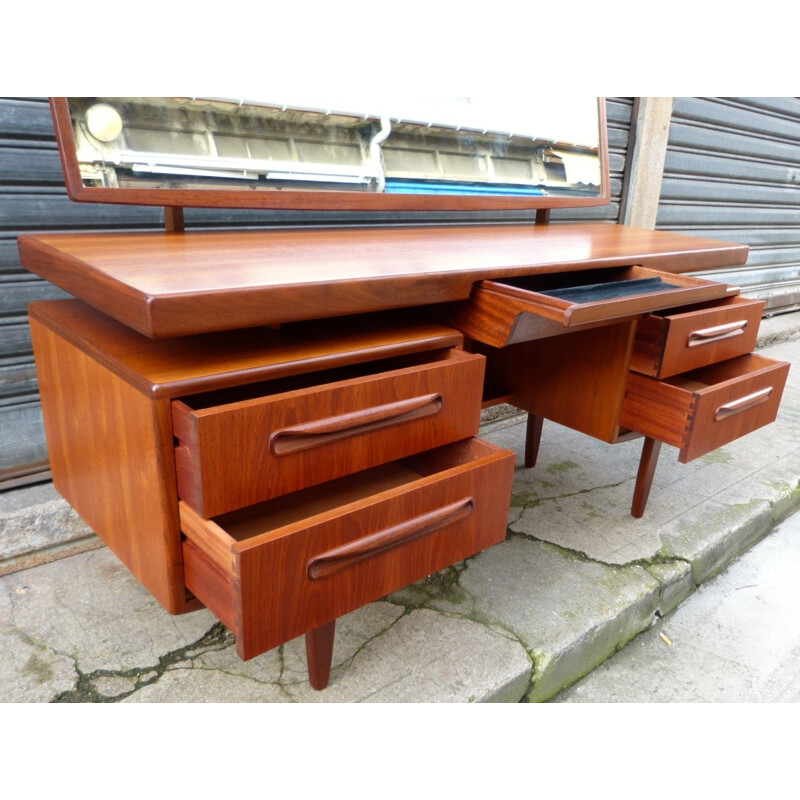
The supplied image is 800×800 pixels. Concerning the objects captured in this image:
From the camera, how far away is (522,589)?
4.98 ft

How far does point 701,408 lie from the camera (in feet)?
4.83

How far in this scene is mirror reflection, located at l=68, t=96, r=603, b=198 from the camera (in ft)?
4.17

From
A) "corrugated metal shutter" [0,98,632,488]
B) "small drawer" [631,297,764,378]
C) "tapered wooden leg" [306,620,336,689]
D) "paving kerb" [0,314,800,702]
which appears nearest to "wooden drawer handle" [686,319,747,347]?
"small drawer" [631,297,764,378]

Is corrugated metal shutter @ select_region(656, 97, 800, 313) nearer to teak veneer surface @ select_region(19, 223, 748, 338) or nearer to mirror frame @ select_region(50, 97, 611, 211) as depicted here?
mirror frame @ select_region(50, 97, 611, 211)

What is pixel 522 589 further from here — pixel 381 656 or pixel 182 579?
pixel 182 579

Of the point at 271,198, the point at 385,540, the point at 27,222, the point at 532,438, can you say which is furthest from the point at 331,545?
the point at 532,438

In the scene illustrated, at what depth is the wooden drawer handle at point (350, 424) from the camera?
0.90 m

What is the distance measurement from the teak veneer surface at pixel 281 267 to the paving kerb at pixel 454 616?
0.69 meters

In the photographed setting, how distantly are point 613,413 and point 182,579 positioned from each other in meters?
1.05

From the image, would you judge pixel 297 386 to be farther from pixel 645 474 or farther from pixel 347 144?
pixel 645 474

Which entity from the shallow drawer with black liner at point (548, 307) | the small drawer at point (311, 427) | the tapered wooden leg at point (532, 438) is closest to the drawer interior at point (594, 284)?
the shallow drawer with black liner at point (548, 307)

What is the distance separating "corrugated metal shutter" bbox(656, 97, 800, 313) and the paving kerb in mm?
1919

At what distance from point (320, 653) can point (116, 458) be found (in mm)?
479

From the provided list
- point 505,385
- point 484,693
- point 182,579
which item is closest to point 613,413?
point 505,385
